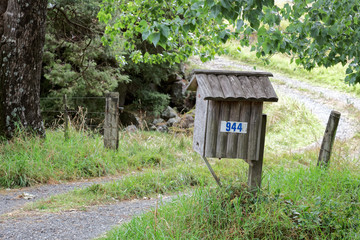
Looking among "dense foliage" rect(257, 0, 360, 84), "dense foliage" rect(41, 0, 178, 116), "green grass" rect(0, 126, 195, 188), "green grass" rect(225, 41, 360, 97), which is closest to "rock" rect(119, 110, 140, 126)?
"dense foliage" rect(41, 0, 178, 116)

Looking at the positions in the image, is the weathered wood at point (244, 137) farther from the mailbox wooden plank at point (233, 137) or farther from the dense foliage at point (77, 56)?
the dense foliage at point (77, 56)

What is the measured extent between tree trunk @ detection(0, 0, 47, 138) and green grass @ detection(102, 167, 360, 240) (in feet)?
12.7

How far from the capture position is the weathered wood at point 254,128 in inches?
139

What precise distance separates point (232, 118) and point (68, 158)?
4.05 m

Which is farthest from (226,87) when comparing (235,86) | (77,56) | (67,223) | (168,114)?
(168,114)

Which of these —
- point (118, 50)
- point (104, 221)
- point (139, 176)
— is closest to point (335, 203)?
point (104, 221)

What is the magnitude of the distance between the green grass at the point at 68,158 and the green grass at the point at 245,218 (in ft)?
9.15

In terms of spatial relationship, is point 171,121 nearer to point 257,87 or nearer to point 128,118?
point 128,118

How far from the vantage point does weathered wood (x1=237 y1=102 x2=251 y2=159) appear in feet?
11.5

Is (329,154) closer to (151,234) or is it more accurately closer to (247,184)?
(247,184)

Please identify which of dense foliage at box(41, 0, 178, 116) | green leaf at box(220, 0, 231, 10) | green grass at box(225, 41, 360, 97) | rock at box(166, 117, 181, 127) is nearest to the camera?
green leaf at box(220, 0, 231, 10)

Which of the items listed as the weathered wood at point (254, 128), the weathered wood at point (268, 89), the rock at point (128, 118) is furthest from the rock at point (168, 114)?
the weathered wood at point (254, 128)

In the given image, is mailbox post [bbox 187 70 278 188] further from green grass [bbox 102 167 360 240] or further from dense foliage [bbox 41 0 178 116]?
dense foliage [bbox 41 0 178 116]

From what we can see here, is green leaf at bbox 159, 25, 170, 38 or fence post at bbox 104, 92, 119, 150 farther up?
green leaf at bbox 159, 25, 170, 38
